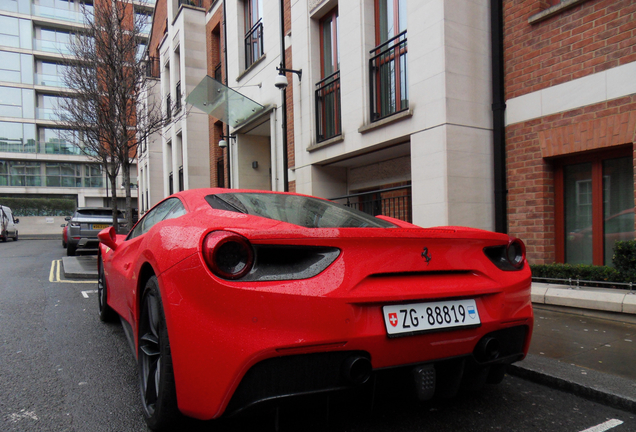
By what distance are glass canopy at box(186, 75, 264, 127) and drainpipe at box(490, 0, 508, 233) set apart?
6498 mm

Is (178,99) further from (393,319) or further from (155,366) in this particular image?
(393,319)

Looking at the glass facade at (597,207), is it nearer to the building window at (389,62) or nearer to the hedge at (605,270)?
the hedge at (605,270)

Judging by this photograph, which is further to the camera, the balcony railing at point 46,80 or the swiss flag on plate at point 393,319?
the balcony railing at point 46,80

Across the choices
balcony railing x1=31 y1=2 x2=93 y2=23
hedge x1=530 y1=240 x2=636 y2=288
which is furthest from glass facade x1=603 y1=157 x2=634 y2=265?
balcony railing x1=31 y1=2 x2=93 y2=23

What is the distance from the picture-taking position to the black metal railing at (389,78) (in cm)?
752

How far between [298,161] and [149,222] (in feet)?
23.5

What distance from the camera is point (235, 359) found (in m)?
1.64

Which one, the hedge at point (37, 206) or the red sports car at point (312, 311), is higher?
the hedge at point (37, 206)

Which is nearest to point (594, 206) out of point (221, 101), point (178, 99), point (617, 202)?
point (617, 202)

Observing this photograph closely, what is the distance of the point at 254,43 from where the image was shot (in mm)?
13047

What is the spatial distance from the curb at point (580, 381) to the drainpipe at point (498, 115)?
3.81 metres

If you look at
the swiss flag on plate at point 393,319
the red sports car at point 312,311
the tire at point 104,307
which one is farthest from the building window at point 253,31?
the swiss flag on plate at point 393,319

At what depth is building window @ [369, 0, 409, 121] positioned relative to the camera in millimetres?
7562

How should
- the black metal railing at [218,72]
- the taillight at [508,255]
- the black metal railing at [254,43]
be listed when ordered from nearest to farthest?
the taillight at [508,255] < the black metal railing at [254,43] < the black metal railing at [218,72]
